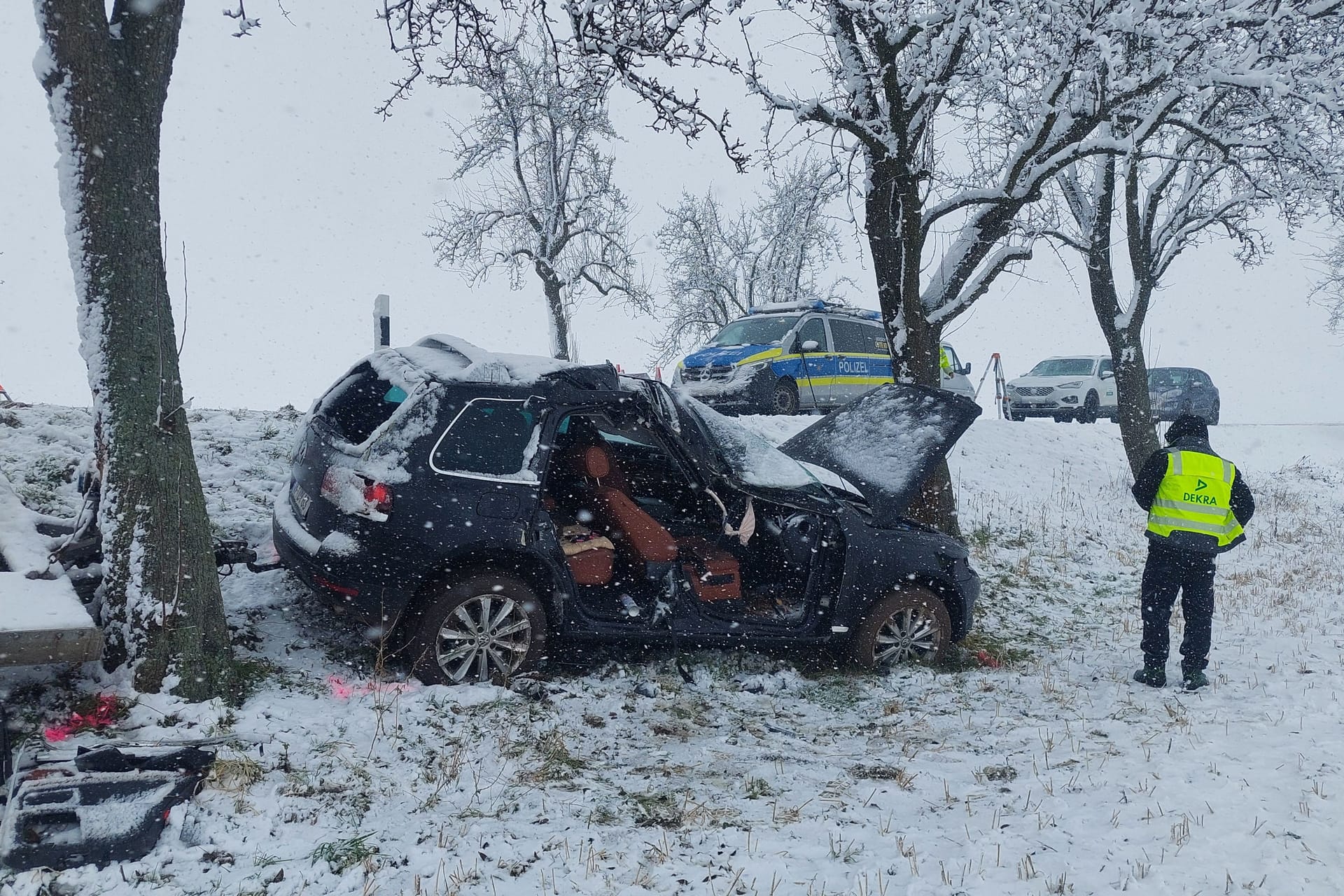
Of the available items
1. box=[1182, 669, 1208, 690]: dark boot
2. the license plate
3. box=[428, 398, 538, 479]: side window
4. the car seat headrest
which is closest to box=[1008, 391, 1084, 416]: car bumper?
box=[1182, 669, 1208, 690]: dark boot

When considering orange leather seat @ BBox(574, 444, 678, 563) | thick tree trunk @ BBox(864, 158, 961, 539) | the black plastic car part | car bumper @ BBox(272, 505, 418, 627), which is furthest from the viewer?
thick tree trunk @ BBox(864, 158, 961, 539)

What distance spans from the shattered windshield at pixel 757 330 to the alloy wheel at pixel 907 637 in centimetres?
868

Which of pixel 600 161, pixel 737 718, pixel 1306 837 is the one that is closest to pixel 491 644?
pixel 737 718

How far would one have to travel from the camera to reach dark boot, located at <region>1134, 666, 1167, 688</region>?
6.13m

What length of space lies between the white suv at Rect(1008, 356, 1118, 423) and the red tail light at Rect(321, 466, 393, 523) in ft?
60.8

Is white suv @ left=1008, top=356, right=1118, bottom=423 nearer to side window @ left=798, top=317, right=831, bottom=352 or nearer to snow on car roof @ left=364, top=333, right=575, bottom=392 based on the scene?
side window @ left=798, top=317, right=831, bottom=352

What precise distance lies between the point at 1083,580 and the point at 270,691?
8.62m

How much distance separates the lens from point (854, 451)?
6586 mm

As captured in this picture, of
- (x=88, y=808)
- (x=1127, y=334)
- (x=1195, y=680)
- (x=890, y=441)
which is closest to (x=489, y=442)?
(x=88, y=808)

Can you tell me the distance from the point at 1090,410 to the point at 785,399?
33.7 feet

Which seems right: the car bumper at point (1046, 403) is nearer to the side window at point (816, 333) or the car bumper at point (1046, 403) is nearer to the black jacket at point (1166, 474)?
the side window at point (816, 333)

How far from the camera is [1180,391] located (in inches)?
915

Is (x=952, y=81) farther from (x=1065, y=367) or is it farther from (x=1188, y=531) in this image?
(x=1065, y=367)

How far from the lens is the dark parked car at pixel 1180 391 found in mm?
23141
